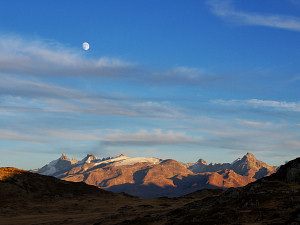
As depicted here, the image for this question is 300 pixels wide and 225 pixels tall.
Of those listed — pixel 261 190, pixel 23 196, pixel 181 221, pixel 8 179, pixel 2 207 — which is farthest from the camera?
pixel 8 179

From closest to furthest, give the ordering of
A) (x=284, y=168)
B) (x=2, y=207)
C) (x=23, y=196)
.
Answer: (x=284, y=168), (x=2, y=207), (x=23, y=196)

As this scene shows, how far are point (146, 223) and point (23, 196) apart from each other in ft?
288

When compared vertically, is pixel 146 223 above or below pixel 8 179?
below

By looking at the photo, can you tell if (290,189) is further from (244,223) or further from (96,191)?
(96,191)

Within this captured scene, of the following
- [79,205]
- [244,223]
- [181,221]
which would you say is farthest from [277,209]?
Answer: [79,205]

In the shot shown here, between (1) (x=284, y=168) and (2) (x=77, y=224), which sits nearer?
(1) (x=284, y=168)

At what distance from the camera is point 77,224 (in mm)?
71312

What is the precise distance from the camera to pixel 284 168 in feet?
214

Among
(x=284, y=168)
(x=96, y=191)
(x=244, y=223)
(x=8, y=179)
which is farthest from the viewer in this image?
(x=96, y=191)

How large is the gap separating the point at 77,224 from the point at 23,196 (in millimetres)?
64303

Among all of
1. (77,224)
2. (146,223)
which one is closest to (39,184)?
(77,224)

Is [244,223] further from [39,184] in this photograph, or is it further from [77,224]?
[39,184]

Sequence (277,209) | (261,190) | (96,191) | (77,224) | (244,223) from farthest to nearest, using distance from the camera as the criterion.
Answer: (96,191) < (77,224) < (261,190) < (277,209) < (244,223)

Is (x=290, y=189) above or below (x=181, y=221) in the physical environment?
above
